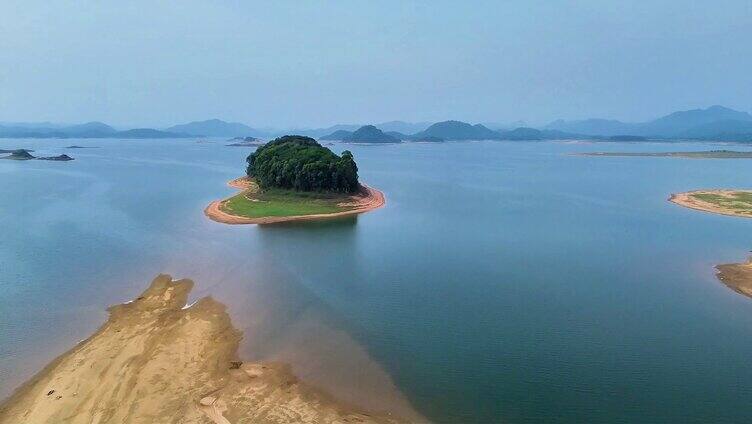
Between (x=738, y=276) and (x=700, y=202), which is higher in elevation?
(x=700, y=202)

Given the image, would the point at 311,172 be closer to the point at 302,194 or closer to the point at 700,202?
the point at 302,194

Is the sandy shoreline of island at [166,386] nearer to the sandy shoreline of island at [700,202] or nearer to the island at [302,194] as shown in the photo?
the island at [302,194]

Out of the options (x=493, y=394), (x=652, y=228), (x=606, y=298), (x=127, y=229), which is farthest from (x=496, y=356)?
(x=127, y=229)

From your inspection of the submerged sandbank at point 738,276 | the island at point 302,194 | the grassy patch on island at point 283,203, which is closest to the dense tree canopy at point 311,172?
the island at point 302,194

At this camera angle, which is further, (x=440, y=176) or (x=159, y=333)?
(x=440, y=176)

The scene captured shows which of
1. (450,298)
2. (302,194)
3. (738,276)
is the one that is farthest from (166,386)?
(302,194)

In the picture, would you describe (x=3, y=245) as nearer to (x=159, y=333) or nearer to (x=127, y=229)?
(x=127, y=229)

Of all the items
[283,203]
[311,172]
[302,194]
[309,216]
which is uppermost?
[311,172]
